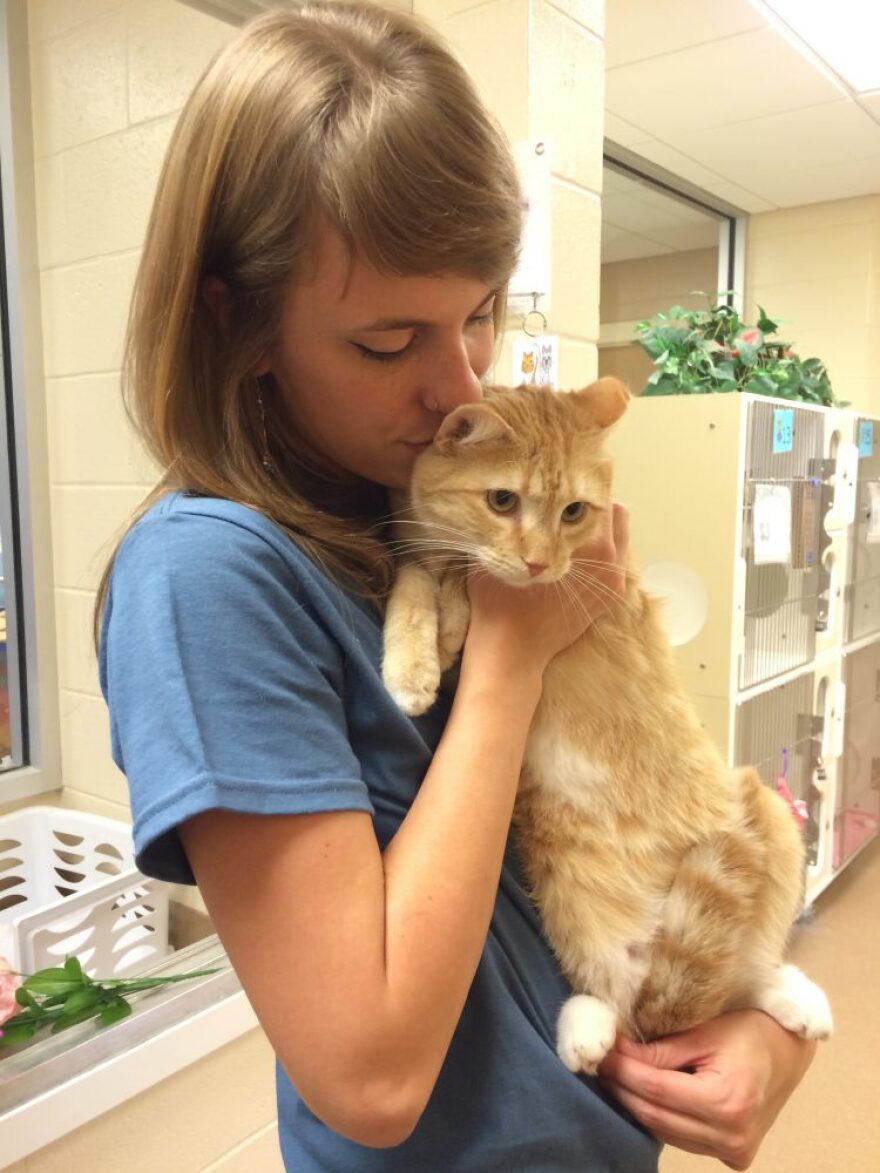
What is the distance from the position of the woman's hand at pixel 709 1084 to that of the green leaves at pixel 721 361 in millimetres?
2016

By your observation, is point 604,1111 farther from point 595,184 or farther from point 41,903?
point 595,184

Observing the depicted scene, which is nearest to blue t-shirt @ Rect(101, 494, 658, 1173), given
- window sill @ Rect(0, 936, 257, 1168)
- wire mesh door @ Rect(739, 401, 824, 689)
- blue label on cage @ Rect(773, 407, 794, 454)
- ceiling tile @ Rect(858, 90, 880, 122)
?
window sill @ Rect(0, 936, 257, 1168)

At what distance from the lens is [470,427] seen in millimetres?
920

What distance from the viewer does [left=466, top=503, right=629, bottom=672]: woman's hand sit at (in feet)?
2.72

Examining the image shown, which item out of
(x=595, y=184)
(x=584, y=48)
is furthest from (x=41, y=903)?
(x=584, y=48)

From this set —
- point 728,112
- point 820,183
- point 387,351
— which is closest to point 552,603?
point 387,351

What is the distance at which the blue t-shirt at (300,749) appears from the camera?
574 millimetres

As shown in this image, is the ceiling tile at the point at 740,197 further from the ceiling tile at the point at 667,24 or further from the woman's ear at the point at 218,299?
the woman's ear at the point at 218,299

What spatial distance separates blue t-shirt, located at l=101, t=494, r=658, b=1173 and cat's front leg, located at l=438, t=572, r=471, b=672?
70 mm

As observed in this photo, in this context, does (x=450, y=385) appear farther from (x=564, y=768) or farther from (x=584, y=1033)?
(x=584, y=1033)

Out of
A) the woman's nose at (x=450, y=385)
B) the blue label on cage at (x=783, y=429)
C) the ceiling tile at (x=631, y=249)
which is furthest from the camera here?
the ceiling tile at (x=631, y=249)

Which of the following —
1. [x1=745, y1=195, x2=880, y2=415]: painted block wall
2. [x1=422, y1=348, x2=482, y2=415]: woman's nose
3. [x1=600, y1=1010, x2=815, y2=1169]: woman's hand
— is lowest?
[x1=600, y1=1010, x2=815, y2=1169]: woman's hand

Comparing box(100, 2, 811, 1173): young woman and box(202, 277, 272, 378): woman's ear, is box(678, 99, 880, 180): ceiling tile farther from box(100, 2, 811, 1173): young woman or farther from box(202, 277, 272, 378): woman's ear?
box(202, 277, 272, 378): woman's ear

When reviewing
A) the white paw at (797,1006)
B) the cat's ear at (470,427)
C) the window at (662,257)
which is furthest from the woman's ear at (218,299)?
the window at (662,257)
